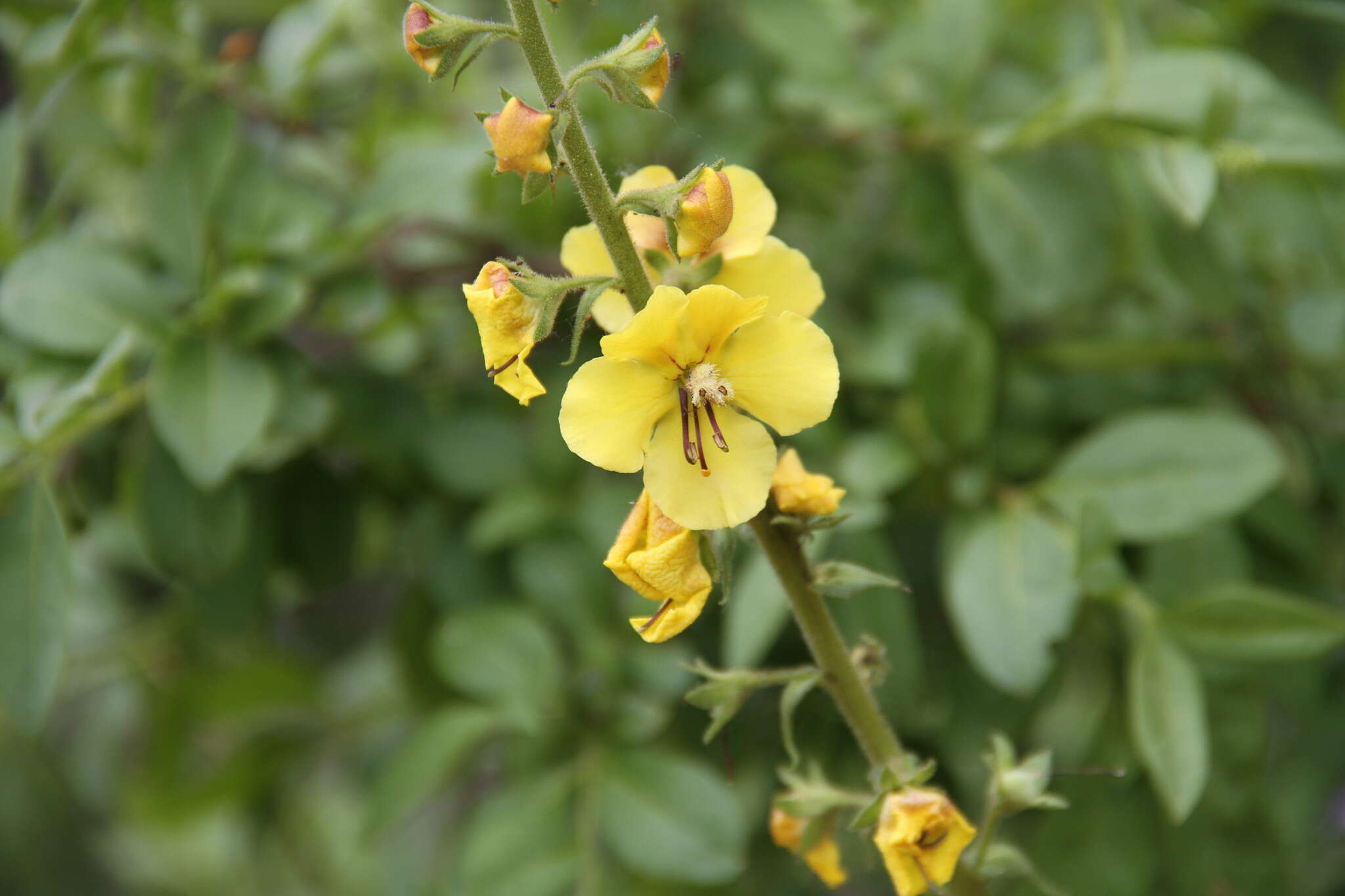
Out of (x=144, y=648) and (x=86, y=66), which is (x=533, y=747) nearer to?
(x=144, y=648)

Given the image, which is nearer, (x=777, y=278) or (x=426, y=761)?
(x=777, y=278)

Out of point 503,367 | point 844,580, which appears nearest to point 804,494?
point 844,580

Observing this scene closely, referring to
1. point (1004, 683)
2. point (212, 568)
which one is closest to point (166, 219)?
point (212, 568)

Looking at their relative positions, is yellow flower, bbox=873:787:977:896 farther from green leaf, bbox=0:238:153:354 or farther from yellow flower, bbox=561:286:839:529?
green leaf, bbox=0:238:153:354

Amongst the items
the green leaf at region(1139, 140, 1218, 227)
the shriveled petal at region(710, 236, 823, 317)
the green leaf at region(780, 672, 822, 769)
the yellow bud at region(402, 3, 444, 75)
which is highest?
the yellow bud at region(402, 3, 444, 75)

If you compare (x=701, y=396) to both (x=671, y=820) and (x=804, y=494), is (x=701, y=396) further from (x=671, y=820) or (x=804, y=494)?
(x=671, y=820)

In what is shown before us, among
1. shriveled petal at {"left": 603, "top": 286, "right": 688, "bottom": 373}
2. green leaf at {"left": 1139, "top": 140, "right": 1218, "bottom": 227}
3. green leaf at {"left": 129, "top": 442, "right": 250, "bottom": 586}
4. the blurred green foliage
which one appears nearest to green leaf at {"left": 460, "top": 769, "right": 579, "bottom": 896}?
the blurred green foliage

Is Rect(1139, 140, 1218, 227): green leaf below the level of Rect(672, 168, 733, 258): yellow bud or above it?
below
